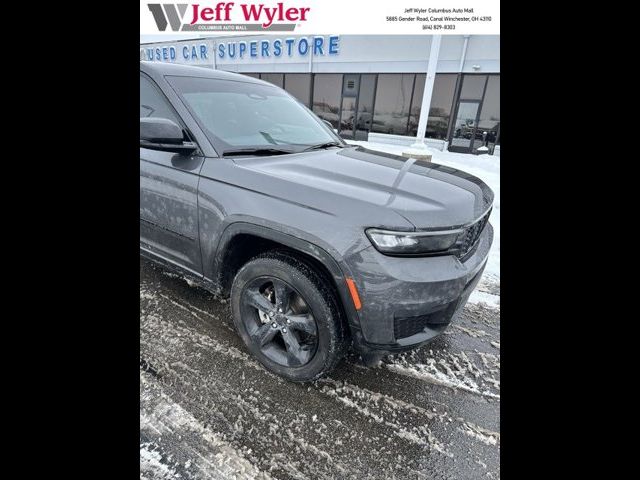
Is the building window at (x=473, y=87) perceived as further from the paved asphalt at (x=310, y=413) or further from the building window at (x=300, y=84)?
the paved asphalt at (x=310, y=413)

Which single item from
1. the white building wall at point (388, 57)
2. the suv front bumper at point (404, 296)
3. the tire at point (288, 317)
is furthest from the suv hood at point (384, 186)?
the white building wall at point (388, 57)

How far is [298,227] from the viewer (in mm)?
1867

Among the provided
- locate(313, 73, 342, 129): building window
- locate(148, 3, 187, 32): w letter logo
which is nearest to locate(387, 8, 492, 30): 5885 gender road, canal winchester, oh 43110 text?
locate(313, 73, 342, 129): building window

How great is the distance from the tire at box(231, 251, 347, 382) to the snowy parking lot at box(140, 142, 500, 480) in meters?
0.17

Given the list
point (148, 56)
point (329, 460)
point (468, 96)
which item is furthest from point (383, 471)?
point (148, 56)

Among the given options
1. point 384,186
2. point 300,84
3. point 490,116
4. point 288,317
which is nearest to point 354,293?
point 288,317

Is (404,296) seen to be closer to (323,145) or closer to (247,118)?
(323,145)

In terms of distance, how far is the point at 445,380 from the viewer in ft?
7.79

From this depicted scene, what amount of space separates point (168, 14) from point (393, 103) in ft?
29.5

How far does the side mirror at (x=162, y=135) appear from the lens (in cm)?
208

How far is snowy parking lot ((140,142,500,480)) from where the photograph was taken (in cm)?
176

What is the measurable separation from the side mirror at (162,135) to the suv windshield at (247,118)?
0.70 feet
